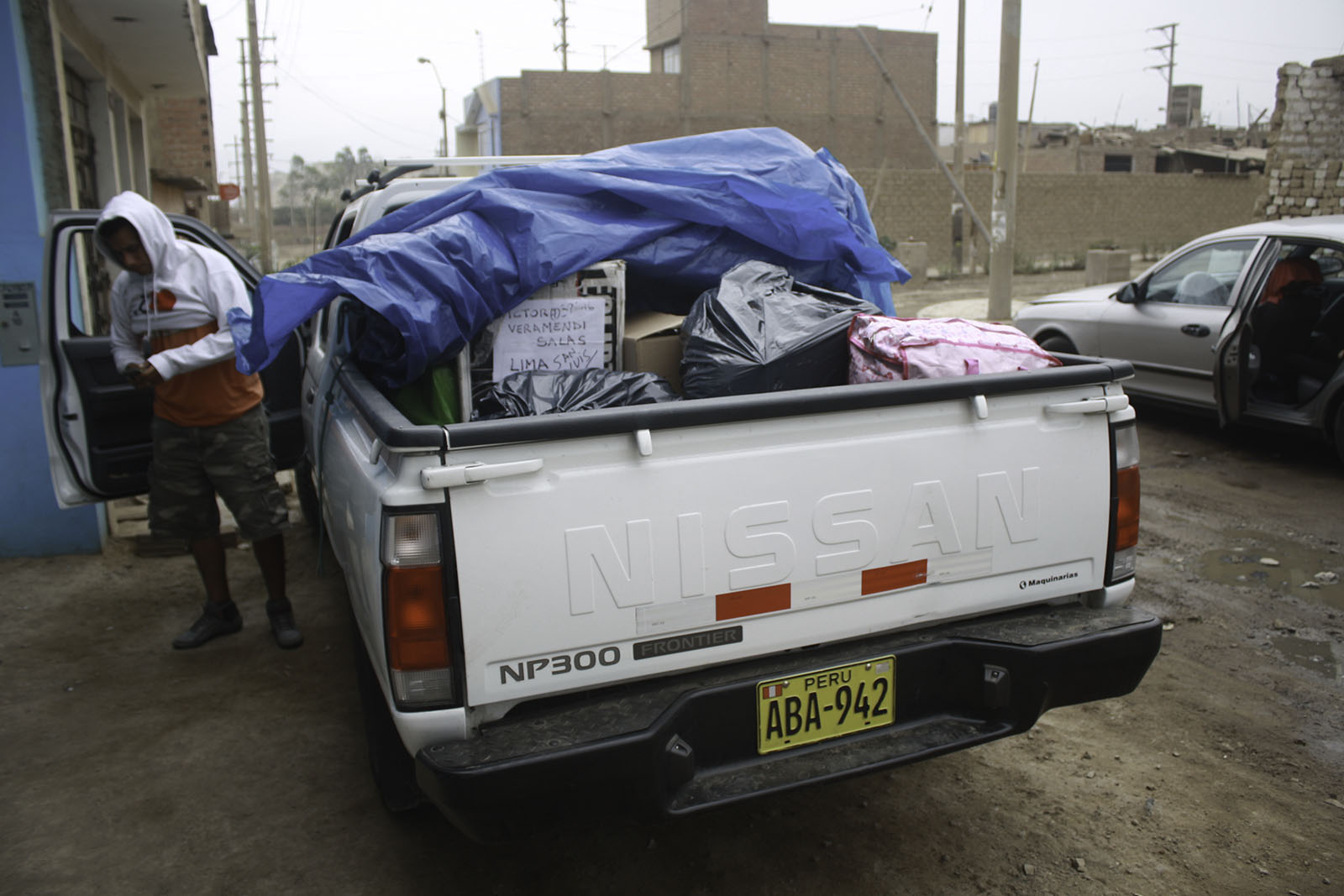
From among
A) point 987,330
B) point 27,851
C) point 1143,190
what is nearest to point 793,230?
point 987,330

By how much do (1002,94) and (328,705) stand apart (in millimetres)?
11818

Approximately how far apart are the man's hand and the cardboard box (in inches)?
70.9

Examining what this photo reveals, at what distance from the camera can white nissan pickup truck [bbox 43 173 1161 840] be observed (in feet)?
6.55

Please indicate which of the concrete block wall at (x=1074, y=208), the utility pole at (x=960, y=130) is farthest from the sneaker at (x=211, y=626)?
the concrete block wall at (x=1074, y=208)

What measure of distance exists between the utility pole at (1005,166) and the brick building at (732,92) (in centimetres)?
2383

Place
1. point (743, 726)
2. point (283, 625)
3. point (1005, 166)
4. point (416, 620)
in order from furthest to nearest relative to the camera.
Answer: point (1005, 166) → point (283, 625) → point (743, 726) → point (416, 620)

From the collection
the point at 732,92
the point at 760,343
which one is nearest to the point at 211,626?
the point at 760,343

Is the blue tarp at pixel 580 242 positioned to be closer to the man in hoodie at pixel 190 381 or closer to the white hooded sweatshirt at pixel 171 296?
the white hooded sweatshirt at pixel 171 296

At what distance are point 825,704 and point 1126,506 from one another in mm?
1011

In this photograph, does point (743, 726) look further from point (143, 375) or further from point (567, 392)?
point (143, 375)

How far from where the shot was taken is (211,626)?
422 centimetres

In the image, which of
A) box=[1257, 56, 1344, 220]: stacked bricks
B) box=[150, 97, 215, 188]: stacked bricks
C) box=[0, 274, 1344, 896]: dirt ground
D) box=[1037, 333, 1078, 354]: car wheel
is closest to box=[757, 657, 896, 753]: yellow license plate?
box=[0, 274, 1344, 896]: dirt ground

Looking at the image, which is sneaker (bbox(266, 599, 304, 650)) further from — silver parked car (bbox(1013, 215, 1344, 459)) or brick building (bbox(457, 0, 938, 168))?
brick building (bbox(457, 0, 938, 168))

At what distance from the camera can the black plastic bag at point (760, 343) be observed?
2764 mm
